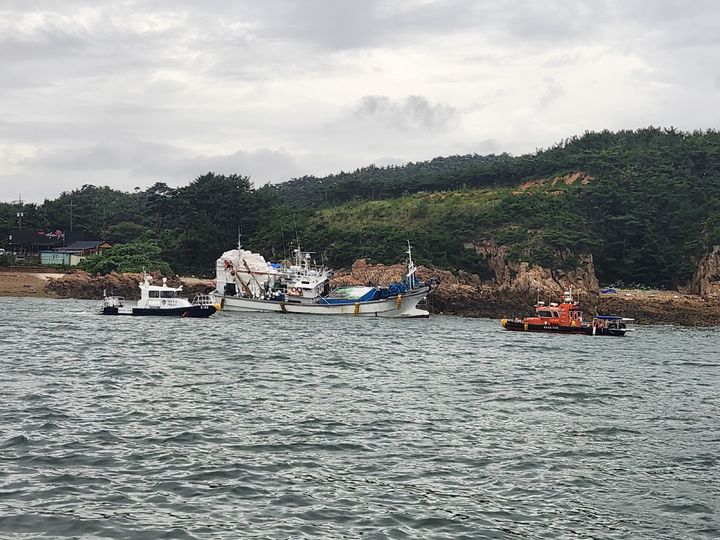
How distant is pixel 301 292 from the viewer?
86500 millimetres

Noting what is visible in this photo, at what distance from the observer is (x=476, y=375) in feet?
127

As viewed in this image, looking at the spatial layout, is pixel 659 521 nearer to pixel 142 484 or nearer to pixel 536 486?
pixel 536 486

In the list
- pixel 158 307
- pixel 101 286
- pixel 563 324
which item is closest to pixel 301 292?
pixel 158 307

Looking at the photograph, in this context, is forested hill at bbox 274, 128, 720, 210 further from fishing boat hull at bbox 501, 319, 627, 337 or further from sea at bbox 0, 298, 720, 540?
sea at bbox 0, 298, 720, 540

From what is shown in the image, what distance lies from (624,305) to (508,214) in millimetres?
27690

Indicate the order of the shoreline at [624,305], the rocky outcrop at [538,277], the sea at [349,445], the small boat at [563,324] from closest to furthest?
the sea at [349,445] → the small boat at [563,324] → the shoreline at [624,305] → the rocky outcrop at [538,277]

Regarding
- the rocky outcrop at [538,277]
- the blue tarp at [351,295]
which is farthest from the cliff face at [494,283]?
the blue tarp at [351,295]

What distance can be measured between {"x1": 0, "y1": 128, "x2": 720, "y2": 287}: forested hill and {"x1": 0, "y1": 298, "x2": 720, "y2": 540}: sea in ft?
192

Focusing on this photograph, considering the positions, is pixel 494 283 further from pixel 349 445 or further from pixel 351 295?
pixel 349 445

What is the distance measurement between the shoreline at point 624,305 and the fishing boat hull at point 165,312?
27.9 metres

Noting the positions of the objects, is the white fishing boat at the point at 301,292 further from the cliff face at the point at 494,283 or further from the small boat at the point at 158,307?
the small boat at the point at 158,307

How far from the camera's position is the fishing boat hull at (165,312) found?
72438mm

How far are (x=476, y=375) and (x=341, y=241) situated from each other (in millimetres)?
71701

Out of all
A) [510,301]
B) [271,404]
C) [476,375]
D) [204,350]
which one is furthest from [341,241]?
[271,404]
